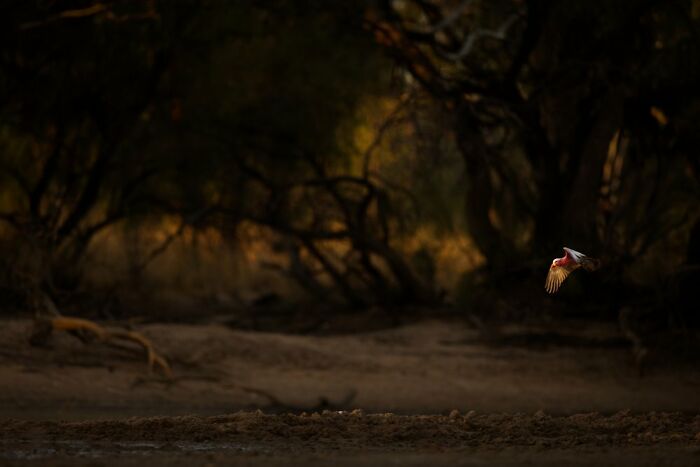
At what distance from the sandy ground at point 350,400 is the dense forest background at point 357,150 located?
976 millimetres

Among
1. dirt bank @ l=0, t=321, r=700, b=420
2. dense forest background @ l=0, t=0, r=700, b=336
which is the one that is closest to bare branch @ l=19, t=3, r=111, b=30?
dense forest background @ l=0, t=0, r=700, b=336

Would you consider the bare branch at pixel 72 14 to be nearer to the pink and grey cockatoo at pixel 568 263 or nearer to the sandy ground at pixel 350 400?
the sandy ground at pixel 350 400

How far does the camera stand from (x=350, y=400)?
42.7 ft

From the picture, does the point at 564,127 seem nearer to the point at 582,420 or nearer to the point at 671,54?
the point at 671,54

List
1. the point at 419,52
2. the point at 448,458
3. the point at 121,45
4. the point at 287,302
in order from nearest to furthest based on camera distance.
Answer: the point at 448,458 → the point at 419,52 → the point at 121,45 → the point at 287,302

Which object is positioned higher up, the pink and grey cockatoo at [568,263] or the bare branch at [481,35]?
the bare branch at [481,35]

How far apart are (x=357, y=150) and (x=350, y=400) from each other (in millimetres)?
6330

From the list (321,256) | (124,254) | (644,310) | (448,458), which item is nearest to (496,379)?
(644,310)

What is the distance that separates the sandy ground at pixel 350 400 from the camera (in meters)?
8.16

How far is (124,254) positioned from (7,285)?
555cm

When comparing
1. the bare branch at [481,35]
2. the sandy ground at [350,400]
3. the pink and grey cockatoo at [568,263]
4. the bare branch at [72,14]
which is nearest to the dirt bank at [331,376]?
the sandy ground at [350,400]

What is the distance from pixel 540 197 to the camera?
622 inches

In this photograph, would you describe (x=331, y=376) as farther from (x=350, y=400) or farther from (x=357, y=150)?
(x=357, y=150)

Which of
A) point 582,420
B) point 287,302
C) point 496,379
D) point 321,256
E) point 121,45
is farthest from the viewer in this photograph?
point 287,302
